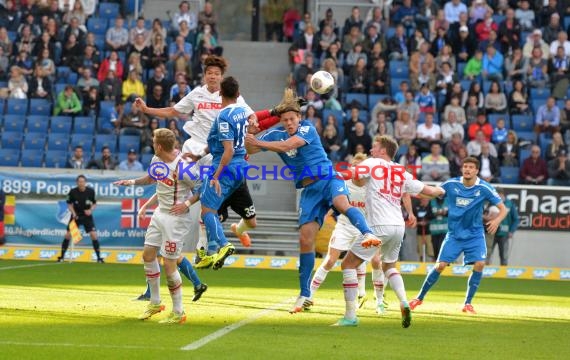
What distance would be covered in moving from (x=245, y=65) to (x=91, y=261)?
8789 mm

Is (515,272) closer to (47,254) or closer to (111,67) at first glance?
(47,254)

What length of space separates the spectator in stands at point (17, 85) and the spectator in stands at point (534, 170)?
41.7ft

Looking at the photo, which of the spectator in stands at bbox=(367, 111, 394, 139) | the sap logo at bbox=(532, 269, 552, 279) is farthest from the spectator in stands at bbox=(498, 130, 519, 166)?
the sap logo at bbox=(532, 269, 552, 279)

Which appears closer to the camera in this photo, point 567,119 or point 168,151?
point 168,151

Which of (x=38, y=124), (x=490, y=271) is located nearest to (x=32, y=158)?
(x=38, y=124)

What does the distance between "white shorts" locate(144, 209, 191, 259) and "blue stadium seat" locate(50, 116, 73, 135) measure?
16695 millimetres

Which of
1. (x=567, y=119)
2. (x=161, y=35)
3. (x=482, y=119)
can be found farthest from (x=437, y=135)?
(x=161, y=35)

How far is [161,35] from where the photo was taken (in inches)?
1190

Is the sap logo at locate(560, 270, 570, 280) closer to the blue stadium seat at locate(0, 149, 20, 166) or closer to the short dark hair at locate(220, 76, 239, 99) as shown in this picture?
the blue stadium seat at locate(0, 149, 20, 166)

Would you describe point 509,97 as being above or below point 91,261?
above

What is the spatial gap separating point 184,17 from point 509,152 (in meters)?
9.80

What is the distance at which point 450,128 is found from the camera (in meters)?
28.3

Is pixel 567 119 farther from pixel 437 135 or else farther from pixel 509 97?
pixel 437 135

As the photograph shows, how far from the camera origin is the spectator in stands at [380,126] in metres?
27.6
